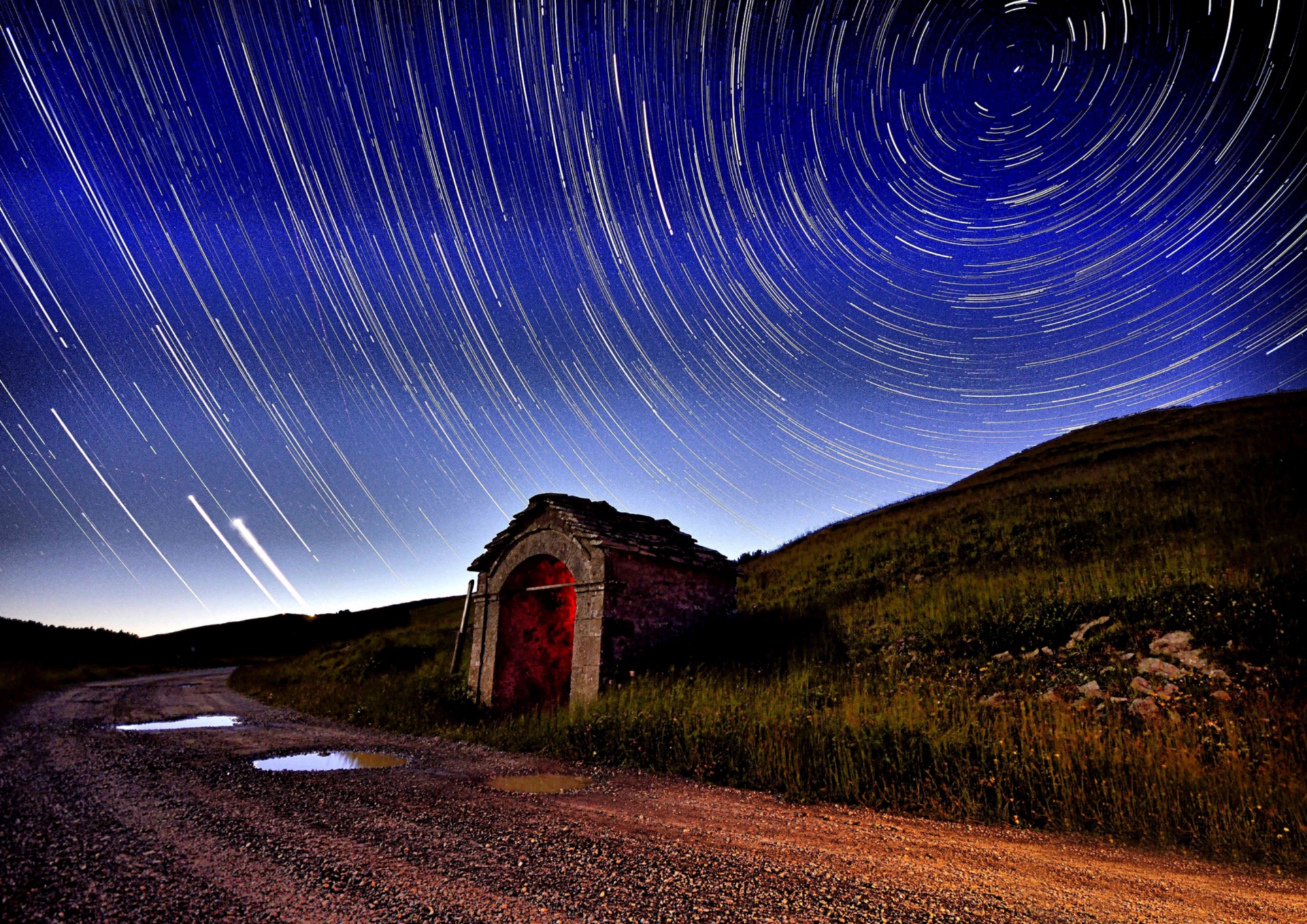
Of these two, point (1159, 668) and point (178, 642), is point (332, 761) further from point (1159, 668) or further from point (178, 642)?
point (178, 642)

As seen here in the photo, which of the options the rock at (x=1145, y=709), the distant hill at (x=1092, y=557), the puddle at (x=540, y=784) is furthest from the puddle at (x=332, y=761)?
the rock at (x=1145, y=709)

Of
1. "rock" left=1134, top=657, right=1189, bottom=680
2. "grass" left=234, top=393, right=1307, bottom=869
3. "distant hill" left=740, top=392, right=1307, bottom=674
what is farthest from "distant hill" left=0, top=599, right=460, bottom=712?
"rock" left=1134, top=657, right=1189, bottom=680

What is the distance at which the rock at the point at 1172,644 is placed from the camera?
888 cm

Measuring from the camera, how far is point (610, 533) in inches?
474

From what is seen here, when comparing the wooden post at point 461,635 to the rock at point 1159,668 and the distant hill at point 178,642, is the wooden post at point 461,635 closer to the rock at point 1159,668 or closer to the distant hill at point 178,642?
the rock at point 1159,668

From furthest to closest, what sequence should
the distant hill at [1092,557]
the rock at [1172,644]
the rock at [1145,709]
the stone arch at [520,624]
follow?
1. the stone arch at [520,624]
2. the distant hill at [1092,557]
3. the rock at [1172,644]
4. the rock at [1145,709]

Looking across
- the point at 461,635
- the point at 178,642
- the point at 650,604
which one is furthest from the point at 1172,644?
the point at 178,642

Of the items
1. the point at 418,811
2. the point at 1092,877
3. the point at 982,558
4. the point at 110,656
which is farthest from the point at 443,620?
the point at 1092,877

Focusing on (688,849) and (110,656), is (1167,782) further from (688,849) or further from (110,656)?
(110,656)

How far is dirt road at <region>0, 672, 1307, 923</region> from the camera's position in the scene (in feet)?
10.2

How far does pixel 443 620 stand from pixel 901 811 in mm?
44068

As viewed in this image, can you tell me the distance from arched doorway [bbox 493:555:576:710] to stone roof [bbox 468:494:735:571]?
90 cm

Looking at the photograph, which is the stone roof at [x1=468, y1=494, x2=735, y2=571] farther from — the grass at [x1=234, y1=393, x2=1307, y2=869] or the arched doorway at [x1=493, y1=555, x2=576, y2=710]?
the grass at [x1=234, y1=393, x2=1307, y2=869]

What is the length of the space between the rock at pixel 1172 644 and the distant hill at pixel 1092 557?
0.67 feet
